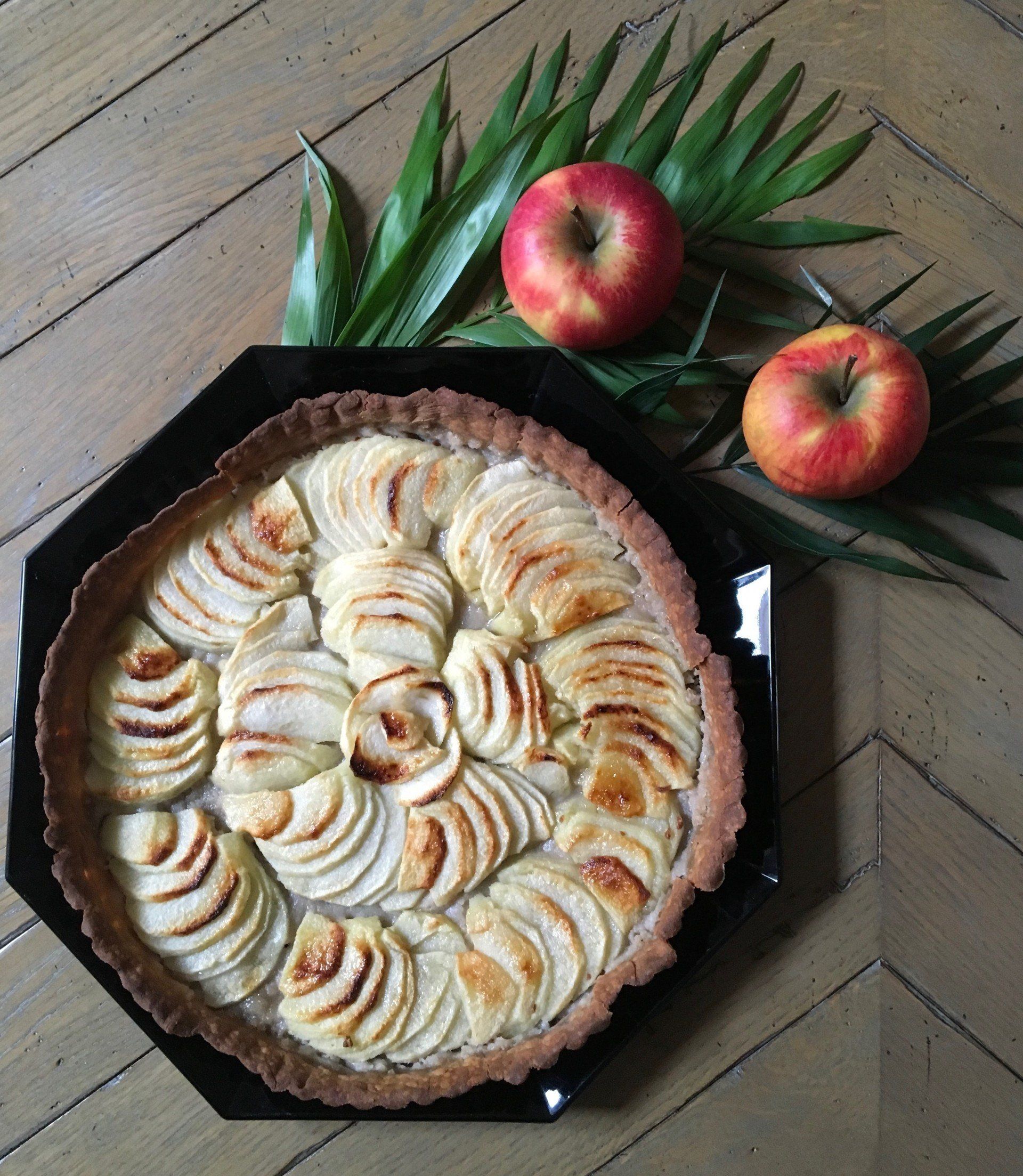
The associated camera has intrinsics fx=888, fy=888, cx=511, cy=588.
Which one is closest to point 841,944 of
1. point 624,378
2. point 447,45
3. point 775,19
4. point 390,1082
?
point 390,1082

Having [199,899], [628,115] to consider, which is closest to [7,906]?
[199,899]

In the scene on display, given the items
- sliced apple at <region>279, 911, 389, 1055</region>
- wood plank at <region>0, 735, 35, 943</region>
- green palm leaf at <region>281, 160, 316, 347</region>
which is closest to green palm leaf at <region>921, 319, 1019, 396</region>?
green palm leaf at <region>281, 160, 316, 347</region>

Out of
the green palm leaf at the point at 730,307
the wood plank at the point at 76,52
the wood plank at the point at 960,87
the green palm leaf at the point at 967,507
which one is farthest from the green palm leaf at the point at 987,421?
the wood plank at the point at 76,52

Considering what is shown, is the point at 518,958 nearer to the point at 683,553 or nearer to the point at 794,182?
the point at 683,553

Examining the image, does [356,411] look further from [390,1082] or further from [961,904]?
[961,904]

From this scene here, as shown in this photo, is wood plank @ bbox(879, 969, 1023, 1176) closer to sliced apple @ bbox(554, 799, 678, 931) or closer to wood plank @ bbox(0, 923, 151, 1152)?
sliced apple @ bbox(554, 799, 678, 931)
